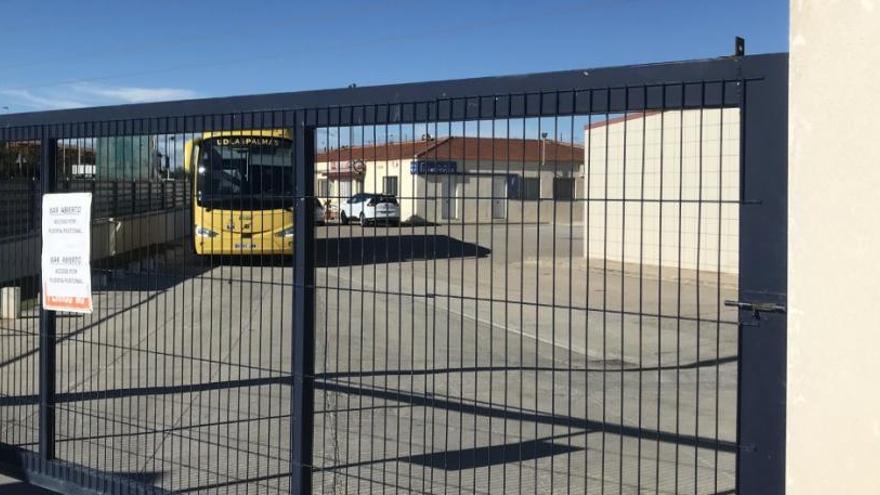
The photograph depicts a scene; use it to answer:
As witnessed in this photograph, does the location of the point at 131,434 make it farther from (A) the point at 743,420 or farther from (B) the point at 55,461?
(A) the point at 743,420

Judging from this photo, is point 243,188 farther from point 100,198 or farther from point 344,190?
point 100,198

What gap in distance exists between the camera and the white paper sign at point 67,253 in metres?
4.75

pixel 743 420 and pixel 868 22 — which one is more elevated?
pixel 868 22

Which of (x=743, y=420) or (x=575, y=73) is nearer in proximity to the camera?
(x=743, y=420)

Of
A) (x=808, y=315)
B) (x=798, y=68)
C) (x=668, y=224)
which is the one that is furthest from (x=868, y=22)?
(x=668, y=224)

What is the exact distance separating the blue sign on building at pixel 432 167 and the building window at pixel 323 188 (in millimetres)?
491

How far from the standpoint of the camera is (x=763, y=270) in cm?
284

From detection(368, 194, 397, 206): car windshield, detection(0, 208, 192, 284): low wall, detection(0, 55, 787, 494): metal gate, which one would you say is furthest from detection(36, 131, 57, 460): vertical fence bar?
detection(368, 194, 397, 206): car windshield

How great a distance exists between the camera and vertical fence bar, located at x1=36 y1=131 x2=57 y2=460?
507 centimetres

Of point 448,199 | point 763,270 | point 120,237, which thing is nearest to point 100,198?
point 120,237

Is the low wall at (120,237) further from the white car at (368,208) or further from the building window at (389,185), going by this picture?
the building window at (389,185)

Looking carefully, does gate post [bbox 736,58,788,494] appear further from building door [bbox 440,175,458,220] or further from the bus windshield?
the bus windshield

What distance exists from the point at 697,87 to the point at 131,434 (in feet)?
15.5

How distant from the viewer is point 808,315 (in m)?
2.64
